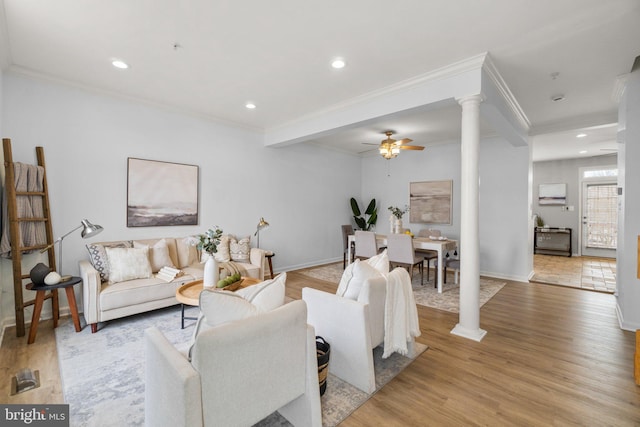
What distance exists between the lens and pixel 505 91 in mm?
3430

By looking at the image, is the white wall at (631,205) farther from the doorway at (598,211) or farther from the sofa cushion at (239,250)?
the doorway at (598,211)

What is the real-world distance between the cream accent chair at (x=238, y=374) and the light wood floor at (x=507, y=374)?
0.52 meters

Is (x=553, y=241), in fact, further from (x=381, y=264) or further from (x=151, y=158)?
(x=151, y=158)

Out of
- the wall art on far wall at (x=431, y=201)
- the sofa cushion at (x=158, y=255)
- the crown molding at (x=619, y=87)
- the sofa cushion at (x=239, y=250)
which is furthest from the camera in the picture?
the wall art on far wall at (x=431, y=201)

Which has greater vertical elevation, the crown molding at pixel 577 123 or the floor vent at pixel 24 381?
the crown molding at pixel 577 123

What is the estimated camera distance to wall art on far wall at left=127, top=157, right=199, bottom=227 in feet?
12.7

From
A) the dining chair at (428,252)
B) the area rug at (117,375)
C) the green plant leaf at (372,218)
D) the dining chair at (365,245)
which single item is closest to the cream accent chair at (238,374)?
the area rug at (117,375)

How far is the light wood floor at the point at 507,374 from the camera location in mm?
1812

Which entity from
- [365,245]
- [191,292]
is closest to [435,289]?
[365,245]

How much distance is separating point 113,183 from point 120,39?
1.86m

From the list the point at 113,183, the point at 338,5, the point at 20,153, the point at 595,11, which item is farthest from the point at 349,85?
the point at 20,153

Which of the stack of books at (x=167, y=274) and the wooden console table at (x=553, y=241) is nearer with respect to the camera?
the stack of books at (x=167, y=274)

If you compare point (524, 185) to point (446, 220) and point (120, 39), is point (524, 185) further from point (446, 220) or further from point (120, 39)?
point (120, 39)

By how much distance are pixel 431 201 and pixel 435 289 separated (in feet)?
7.71
